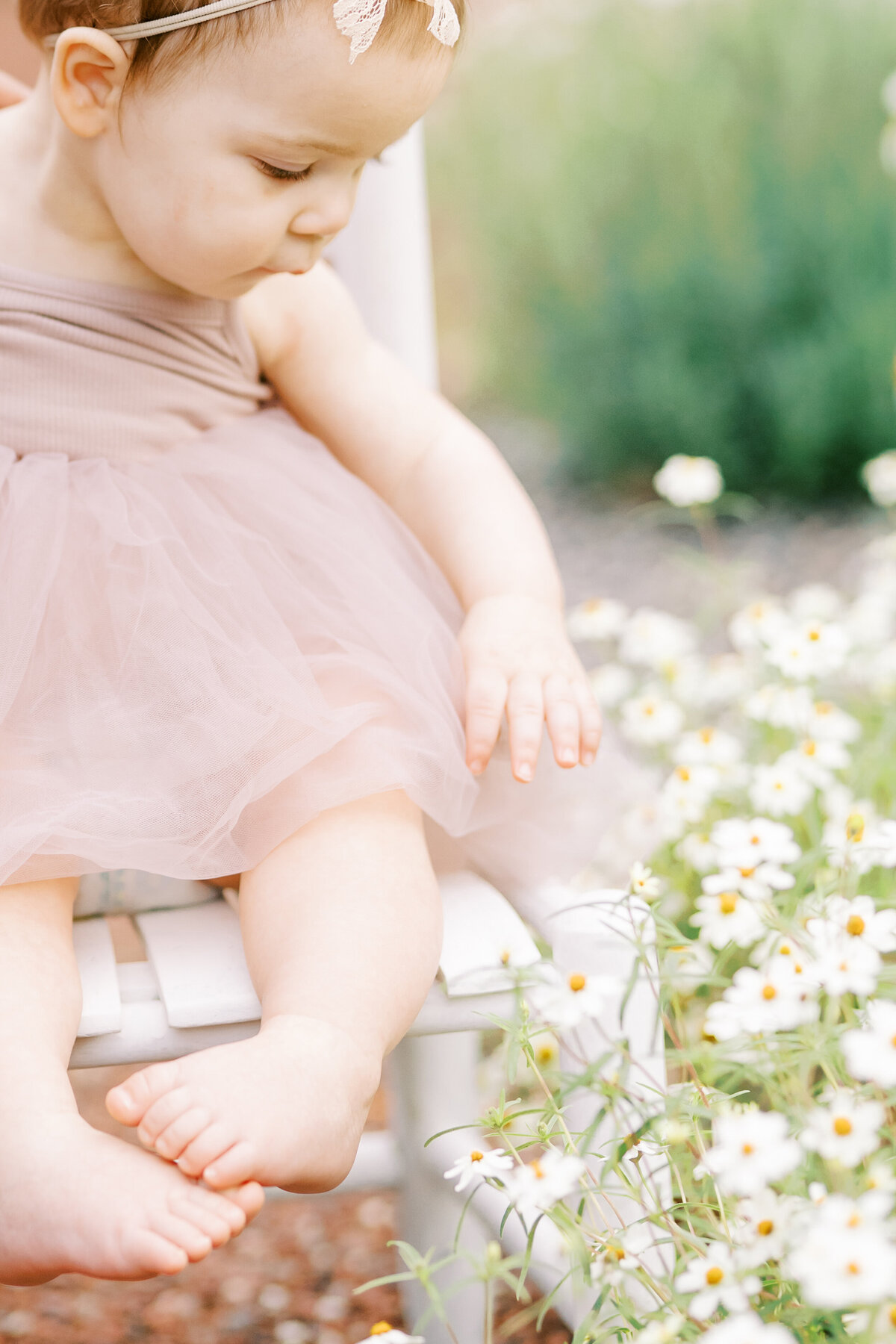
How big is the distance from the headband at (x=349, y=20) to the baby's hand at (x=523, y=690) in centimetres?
38

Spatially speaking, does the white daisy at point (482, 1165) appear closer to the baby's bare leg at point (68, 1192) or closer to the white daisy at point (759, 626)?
the baby's bare leg at point (68, 1192)

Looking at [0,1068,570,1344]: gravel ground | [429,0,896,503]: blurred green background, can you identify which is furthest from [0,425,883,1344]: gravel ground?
[429,0,896,503]: blurred green background

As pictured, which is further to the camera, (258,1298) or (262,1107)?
(258,1298)

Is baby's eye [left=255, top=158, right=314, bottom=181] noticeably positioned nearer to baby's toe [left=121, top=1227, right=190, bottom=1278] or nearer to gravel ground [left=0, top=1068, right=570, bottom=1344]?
baby's toe [left=121, top=1227, right=190, bottom=1278]

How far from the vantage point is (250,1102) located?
64 cm

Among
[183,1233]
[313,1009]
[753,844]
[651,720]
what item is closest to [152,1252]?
[183,1233]

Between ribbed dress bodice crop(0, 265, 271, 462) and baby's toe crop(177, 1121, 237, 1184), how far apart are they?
20.6 inches

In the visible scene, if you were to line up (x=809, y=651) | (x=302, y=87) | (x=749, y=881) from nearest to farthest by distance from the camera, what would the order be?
(x=749, y=881)
(x=302, y=87)
(x=809, y=651)

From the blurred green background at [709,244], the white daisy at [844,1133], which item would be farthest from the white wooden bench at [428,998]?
the blurred green background at [709,244]

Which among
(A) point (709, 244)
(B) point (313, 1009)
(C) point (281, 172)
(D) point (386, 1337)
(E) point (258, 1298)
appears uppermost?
(A) point (709, 244)

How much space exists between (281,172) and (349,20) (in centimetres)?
10

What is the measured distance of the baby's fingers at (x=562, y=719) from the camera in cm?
87

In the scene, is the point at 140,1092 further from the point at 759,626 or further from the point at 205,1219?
the point at 759,626

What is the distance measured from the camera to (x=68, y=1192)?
623 mm
